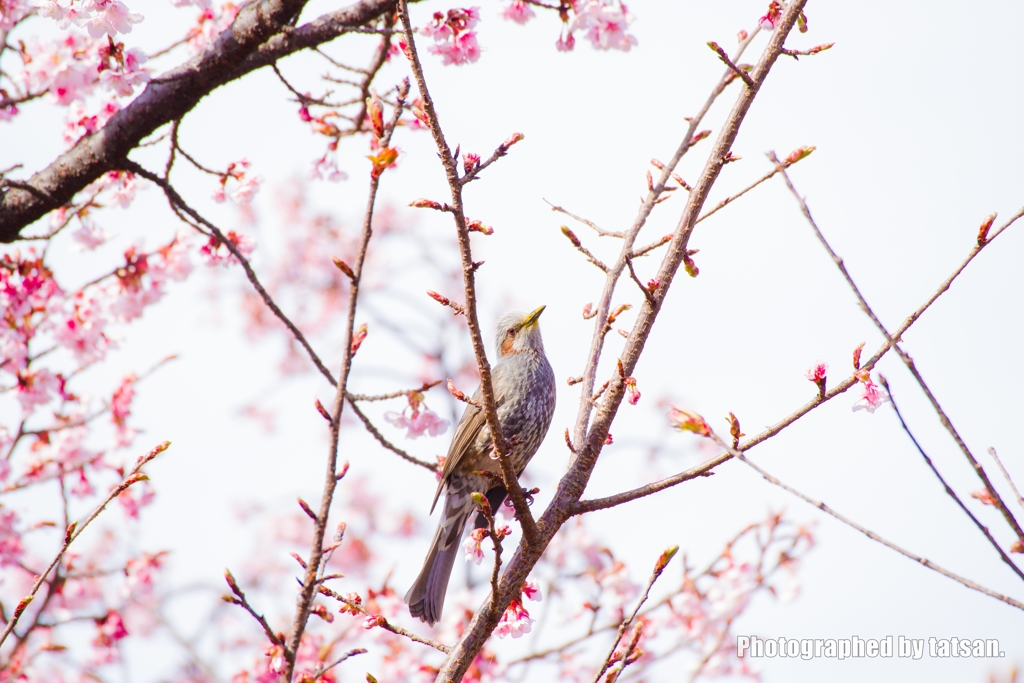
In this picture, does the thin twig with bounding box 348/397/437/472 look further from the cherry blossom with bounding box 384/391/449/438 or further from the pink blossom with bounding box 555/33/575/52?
the pink blossom with bounding box 555/33/575/52

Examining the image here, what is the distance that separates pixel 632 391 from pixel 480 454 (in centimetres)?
177

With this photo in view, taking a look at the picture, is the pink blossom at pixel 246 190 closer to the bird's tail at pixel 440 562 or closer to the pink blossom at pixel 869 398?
the bird's tail at pixel 440 562

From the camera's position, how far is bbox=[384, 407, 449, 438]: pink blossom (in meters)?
4.09

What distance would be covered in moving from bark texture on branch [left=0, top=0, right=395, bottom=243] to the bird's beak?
1.94 metres

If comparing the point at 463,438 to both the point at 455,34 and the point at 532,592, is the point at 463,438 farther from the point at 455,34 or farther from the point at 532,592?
the point at 455,34

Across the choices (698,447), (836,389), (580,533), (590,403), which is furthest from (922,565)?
(698,447)

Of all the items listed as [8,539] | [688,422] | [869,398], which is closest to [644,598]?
[688,422]

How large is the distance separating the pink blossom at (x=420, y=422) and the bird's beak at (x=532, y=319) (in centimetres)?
96

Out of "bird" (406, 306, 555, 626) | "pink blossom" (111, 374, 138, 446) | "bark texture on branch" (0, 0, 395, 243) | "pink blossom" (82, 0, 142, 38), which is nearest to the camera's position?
"pink blossom" (82, 0, 142, 38)

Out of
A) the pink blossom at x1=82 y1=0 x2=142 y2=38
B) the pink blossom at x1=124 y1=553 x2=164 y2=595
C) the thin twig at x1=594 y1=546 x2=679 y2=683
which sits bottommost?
the thin twig at x1=594 y1=546 x2=679 y2=683

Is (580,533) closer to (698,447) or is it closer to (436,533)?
(698,447)

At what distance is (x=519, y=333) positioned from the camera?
492 cm

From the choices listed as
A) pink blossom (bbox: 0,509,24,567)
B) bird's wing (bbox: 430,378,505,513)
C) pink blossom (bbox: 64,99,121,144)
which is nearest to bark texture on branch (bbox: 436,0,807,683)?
bird's wing (bbox: 430,378,505,513)

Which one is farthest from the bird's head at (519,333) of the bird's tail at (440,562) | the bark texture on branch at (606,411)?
the bark texture on branch at (606,411)
